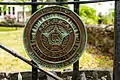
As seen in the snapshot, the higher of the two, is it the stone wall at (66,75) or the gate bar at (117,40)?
the gate bar at (117,40)

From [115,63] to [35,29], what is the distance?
641 mm

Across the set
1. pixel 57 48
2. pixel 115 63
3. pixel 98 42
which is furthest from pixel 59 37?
pixel 98 42

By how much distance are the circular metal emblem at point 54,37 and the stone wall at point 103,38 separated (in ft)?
16.5

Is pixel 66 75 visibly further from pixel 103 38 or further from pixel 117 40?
pixel 103 38

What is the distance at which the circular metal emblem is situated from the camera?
2100 millimetres

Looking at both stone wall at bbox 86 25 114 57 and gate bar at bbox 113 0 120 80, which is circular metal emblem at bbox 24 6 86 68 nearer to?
gate bar at bbox 113 0 120 80

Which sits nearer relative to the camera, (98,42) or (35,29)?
(35,29)

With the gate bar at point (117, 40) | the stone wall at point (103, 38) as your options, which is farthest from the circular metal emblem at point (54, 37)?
the stone wall at point (103, 38)

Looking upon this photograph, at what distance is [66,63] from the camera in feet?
7.04

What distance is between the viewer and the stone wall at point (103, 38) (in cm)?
726

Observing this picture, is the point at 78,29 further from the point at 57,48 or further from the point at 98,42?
the point at 98,42

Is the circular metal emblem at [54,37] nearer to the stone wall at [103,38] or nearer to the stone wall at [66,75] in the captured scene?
the stone wall at [66,75]

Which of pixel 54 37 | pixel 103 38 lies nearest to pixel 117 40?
pixel 54 37

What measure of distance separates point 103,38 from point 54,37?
5.62 m
